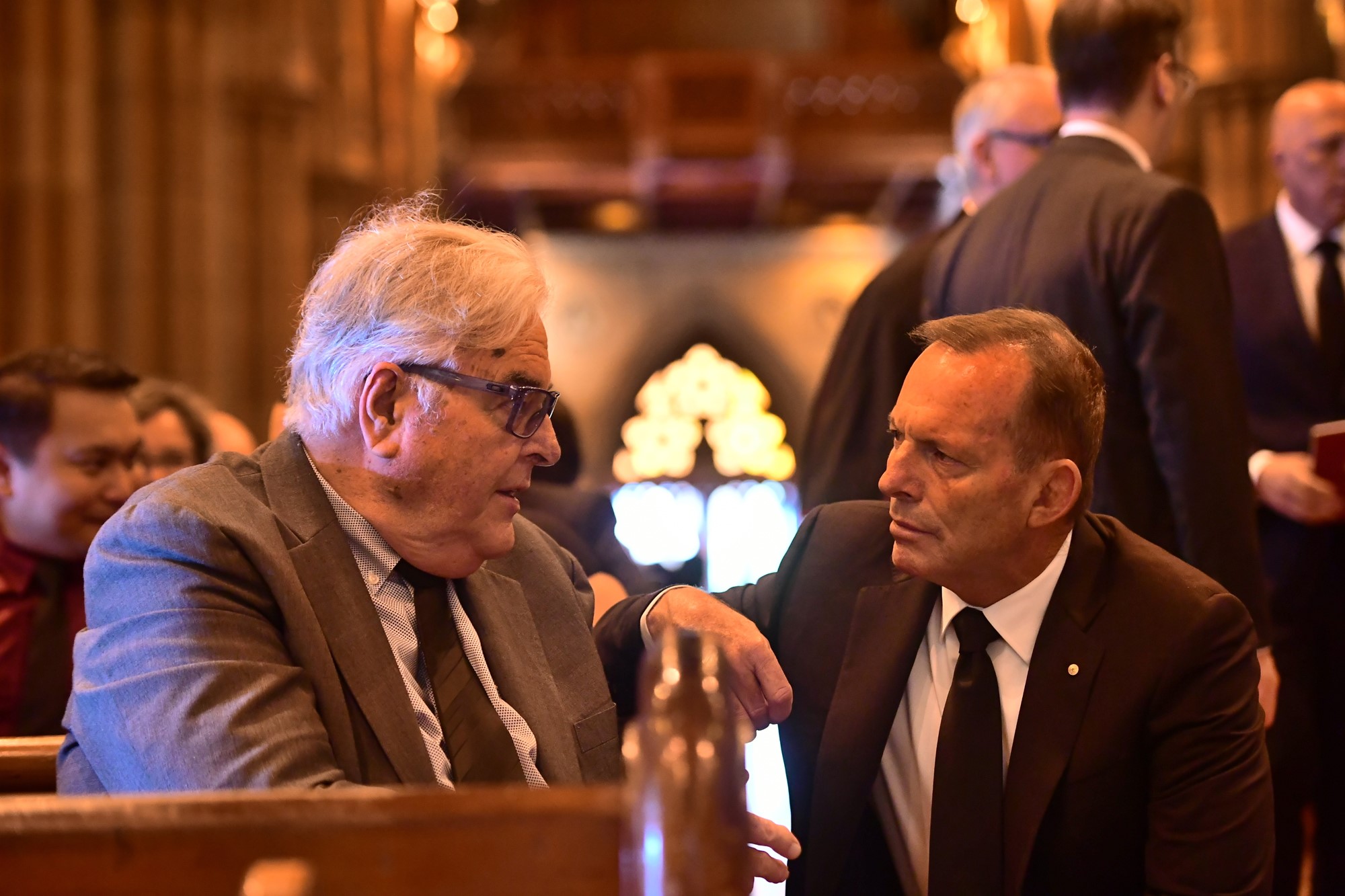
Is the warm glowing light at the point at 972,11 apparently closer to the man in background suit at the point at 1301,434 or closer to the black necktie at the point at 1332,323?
the man in background suit at the point at 1301,434

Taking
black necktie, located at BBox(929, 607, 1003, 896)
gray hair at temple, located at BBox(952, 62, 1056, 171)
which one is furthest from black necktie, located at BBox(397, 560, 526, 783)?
gray hair at temple, located at BBox(952, 62, 1056, 171)

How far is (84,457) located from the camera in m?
3.36

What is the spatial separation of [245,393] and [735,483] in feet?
36.2

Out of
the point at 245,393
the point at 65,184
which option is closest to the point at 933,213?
the point at 245,393

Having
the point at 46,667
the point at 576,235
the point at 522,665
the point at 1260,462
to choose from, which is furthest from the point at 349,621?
the point at 576,235

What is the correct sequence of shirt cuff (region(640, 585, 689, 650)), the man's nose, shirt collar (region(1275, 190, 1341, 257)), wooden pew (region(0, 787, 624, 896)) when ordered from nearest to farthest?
wooden pew (region(0, 787, 624, 896))
shirt cuff (region(640, 585, 689, 650))
the man's nose
shirt collar (region(1275, 190, 1341, 257))

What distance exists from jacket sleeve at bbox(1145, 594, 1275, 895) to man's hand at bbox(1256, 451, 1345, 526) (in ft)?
4.87

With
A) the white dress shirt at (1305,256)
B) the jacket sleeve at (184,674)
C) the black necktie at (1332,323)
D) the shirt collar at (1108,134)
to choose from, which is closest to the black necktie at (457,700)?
the jacket sleeve at (184,674)

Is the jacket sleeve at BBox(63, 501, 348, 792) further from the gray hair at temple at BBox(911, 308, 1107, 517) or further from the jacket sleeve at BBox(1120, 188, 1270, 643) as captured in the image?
the jacket sleeve at BBox(1120, 188, 1270, 643)

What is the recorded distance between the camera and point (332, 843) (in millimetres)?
1164

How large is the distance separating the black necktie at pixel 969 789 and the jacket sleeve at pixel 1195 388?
0.88 metres

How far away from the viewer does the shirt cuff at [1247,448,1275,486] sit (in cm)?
345

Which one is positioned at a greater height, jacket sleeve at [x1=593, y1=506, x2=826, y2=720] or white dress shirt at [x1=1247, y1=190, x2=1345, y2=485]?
white dress shirt at [x1=1247, y1=190, x2=1345, y2=485]

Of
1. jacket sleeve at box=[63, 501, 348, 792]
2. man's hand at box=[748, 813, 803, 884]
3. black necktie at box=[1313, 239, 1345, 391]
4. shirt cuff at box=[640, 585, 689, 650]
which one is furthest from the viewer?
black necktie at box=[1313, 239, 1345, 391]
